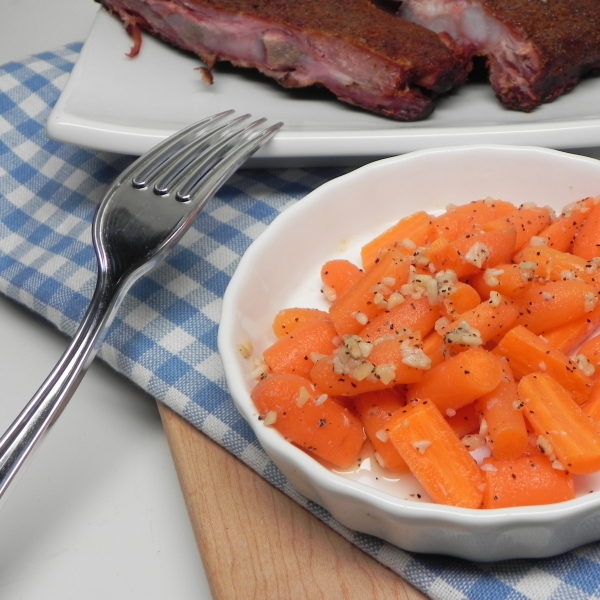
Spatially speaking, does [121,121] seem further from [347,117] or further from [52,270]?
[347,117]

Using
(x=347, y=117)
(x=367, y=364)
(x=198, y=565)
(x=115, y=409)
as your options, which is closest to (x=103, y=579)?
(x=198, y=565)

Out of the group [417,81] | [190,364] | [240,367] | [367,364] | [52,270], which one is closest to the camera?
[367,364]

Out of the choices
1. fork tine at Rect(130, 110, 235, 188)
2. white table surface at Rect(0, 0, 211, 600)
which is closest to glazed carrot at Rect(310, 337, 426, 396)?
white table surface at Rect(0, 0, 211, 600)

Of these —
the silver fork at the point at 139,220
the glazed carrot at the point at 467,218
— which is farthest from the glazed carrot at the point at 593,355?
the silver fork at the point at 139,220

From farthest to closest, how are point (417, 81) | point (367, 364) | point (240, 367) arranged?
point (417, 81), point (240, 367), point (367, 364)

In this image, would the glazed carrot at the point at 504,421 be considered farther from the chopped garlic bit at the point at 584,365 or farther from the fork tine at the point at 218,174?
the fork tine at the point at 218,174
